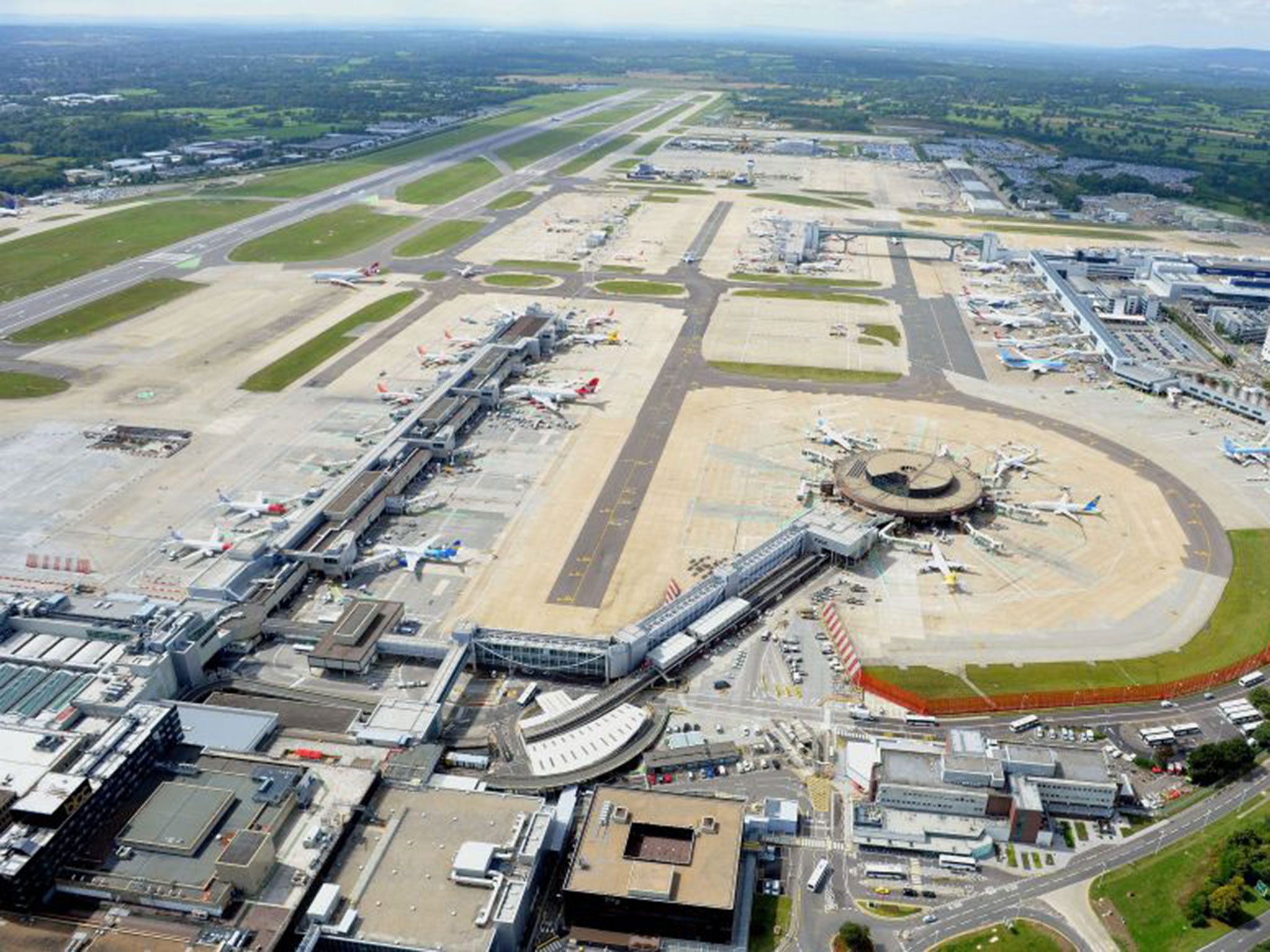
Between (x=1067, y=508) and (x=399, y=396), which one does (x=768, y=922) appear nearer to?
(x=1067, y=508)

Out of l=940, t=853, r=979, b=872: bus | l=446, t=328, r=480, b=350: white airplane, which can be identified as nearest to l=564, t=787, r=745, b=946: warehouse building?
l=940, t=853, r=979, b=872: bus

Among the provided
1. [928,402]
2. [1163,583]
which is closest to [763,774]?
[1163,583]

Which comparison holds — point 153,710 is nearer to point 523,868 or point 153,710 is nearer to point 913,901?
point 523,868

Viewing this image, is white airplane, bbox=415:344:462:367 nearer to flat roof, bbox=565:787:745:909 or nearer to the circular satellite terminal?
the circular satellite terminal

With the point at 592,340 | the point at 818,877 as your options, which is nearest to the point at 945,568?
the point at 818,877

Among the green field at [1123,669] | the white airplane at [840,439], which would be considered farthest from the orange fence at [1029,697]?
the white airplane at [840,439]

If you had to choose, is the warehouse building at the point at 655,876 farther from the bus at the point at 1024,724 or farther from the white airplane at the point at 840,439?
the white airplane at the point at 840,439

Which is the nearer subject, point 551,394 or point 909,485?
point 909,485
